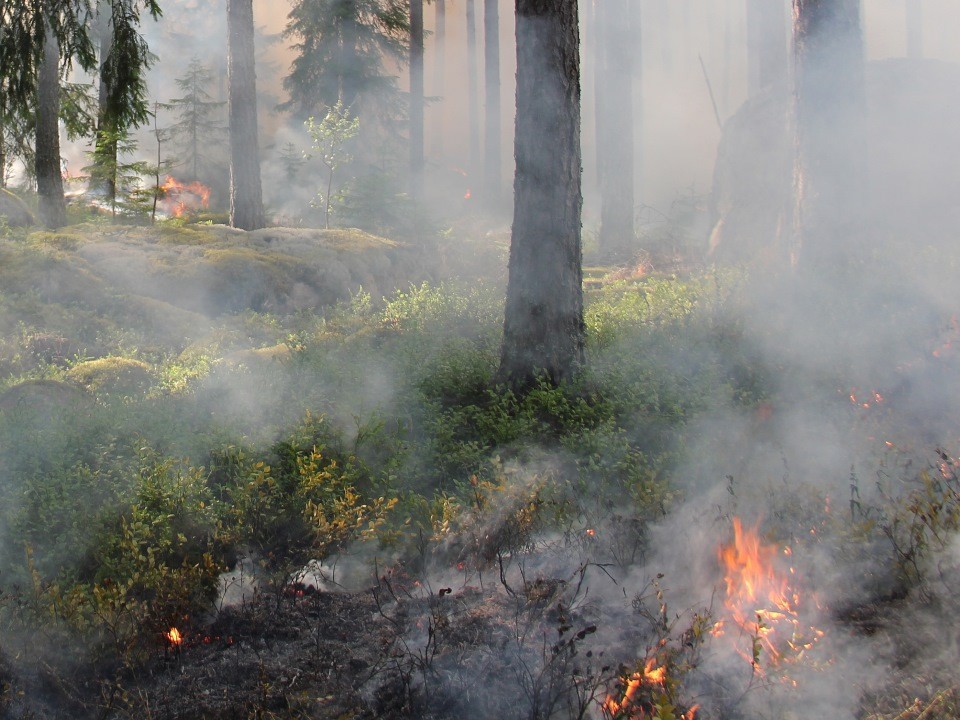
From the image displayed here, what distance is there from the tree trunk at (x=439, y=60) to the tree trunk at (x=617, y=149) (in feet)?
60.9

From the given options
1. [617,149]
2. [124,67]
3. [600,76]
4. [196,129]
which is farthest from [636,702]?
[196,129]

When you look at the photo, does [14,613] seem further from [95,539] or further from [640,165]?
[640,165]

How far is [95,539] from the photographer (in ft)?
16.4

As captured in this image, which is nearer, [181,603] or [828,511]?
[181,603]

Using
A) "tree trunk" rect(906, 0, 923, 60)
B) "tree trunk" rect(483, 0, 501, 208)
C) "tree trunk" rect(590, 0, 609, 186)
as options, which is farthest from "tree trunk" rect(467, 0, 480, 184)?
"tree trunk" rect(906, 0, 923, 60)

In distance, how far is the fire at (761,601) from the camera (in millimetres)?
3762

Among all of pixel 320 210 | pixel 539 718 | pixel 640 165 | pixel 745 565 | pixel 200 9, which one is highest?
pixel 200 9

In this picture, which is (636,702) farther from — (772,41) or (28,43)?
(772,41)

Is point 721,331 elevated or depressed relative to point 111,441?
elevated

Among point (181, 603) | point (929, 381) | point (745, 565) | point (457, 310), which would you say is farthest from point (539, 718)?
point (457, 310)

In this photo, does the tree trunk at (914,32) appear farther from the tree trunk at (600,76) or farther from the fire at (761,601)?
the fire at (761,601)

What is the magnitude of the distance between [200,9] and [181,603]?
36.7 metres

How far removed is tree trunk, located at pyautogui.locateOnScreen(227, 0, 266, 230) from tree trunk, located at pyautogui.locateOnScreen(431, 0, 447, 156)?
23183mm

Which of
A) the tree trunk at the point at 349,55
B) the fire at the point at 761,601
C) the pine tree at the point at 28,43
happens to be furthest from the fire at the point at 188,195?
the fire at the point at 761,601
